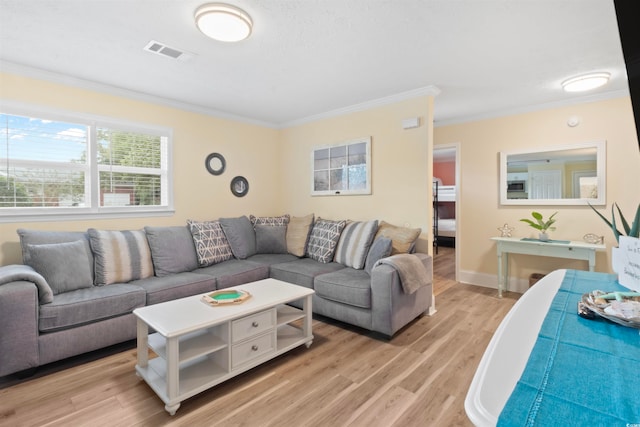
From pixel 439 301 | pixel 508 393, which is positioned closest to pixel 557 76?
pixel 439 301

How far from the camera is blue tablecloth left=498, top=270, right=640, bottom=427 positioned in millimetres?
542

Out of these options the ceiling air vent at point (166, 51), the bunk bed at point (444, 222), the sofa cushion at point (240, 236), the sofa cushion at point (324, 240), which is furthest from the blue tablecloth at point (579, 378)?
the bunk bed at point (444, 222)

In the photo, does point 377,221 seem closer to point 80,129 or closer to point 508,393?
point 508,393

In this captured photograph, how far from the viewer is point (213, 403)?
190 cm

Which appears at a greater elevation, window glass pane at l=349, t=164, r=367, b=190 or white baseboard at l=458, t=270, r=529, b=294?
window glass pane at l=349, t=164, r=367, b=190

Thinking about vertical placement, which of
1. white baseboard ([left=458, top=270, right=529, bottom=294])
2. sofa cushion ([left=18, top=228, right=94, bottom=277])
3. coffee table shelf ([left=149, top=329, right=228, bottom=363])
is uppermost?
sofa cushion ([left=18, top=228, right=94, bottom=277])

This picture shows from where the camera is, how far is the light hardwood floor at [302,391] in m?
1.76

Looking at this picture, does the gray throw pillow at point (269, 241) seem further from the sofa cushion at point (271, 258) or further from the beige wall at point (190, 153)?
the beige wall at point (190, 153)

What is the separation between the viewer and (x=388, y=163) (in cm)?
370

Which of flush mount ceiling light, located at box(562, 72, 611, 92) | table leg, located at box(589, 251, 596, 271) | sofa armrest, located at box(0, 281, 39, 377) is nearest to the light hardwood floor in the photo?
sofa armrest, located at box(0, 281, 39, 377)

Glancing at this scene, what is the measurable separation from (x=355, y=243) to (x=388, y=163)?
3.44 feet

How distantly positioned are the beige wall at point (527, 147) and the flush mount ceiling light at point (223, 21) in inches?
140

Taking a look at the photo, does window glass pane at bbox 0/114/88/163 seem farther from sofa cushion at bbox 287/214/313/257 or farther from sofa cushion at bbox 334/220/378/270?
sofa cushion at bbox 334/220/378/270

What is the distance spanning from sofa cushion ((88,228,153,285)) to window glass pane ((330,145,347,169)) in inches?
97.3
